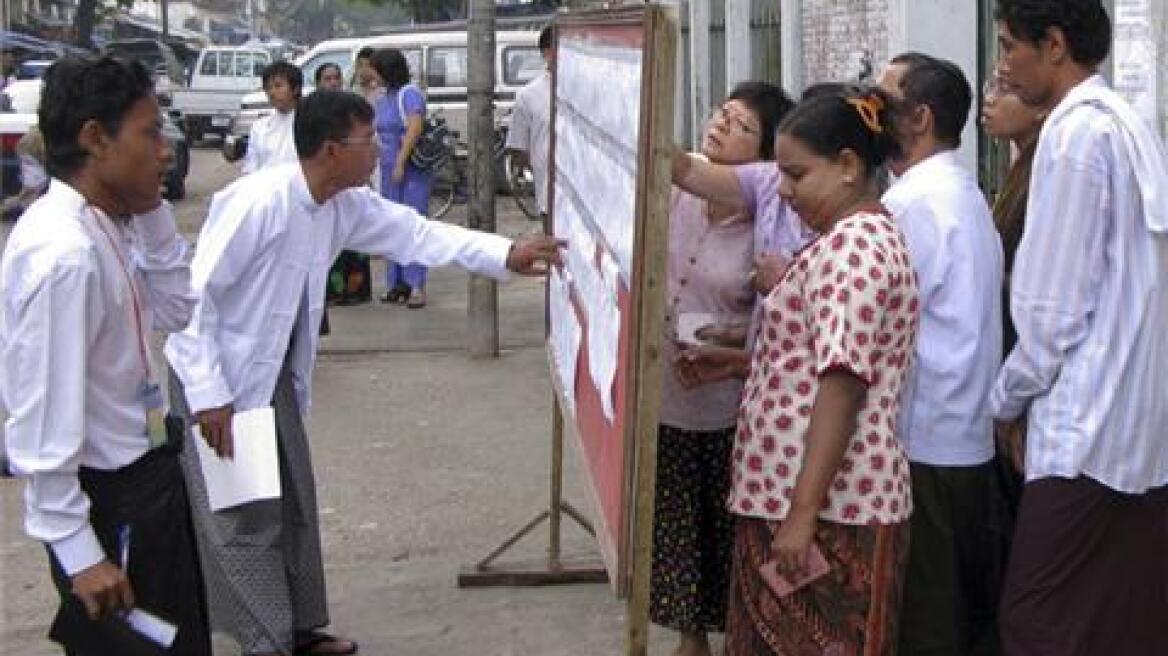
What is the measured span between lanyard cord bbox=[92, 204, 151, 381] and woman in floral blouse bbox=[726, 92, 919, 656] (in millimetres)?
1252

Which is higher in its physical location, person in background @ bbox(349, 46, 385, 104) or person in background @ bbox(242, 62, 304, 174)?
person in background @ bbox(349, 46, 385, 104)

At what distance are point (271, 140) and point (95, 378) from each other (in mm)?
6872

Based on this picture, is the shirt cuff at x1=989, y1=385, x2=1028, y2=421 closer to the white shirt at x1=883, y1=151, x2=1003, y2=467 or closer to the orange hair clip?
the white shirt at x1=883, y1=151, x2=1003, y2=467

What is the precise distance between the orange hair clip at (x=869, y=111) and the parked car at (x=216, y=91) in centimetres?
2761

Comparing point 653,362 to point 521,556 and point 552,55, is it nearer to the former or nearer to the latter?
point 552,55

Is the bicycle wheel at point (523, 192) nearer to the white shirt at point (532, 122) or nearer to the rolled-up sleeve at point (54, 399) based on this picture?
the white shirt at point (532, 122)

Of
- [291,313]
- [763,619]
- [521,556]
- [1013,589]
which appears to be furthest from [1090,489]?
[521,556]

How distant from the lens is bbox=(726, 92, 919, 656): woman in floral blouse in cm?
334

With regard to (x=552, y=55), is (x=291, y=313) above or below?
below

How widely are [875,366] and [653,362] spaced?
513 millimetres

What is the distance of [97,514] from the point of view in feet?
11.4

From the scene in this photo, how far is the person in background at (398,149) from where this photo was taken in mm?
12328

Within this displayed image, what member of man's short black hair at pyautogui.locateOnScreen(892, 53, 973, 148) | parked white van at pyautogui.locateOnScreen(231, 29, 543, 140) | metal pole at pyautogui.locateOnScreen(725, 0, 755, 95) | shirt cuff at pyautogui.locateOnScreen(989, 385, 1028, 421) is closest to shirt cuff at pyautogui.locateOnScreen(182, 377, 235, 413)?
man's short black hair at pyautogui.locateOnScreen(892, 53, 973, 148)

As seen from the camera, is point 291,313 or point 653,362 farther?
point 291,313
